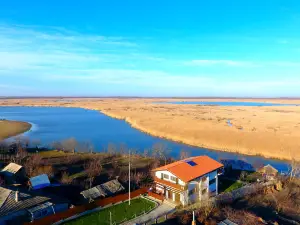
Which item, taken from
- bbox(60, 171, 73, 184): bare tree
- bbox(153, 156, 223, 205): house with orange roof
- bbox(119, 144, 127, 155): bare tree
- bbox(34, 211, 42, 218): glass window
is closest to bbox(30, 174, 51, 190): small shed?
bbox(60, 171, 73, 184): bare tree

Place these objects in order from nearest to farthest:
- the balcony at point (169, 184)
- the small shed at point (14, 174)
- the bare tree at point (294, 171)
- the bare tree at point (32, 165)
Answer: the balcony at point (169, 184)
the small shed at point (14, 174)
the bare tree at point (294, 171)
the bare tree at point (32, 165)

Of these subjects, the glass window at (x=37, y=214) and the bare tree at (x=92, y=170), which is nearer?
the glass window at (x=37, y=214)

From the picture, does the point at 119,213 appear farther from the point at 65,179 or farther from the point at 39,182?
the point at 39,182

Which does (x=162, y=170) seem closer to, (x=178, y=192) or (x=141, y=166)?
(x=178, y=192)

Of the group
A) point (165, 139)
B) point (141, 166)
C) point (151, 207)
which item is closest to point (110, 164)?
point (141, 166)

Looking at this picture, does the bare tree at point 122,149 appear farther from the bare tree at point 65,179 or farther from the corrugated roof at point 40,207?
the corrugated roof at point 40,207

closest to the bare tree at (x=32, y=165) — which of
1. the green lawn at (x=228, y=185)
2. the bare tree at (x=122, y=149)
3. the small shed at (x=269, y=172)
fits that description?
the bare tree at (x=122, y=149)

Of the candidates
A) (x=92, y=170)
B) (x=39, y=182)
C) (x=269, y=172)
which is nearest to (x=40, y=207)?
(x=39, y=182)
